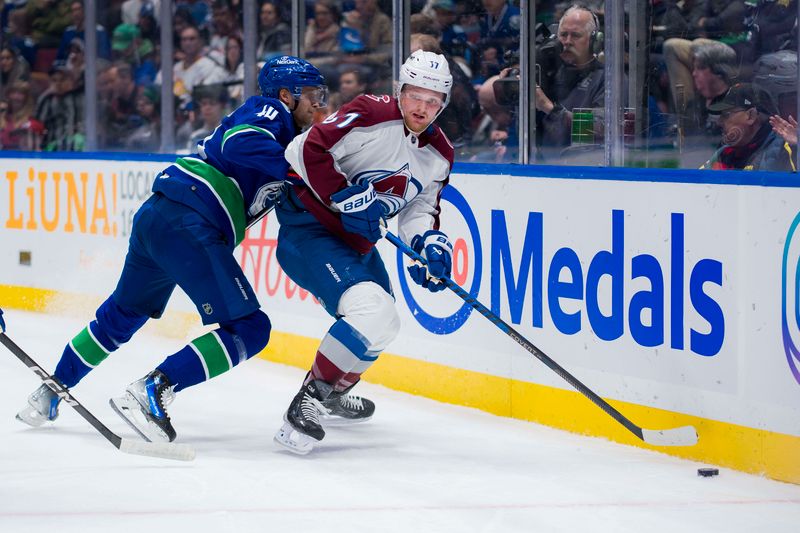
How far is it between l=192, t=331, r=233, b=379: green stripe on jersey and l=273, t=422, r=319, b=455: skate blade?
0.79ft

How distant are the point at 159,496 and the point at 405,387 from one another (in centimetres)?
176

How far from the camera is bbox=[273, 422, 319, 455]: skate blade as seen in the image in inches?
145

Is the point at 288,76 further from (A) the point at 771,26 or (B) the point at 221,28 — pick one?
(B) the point at 221,28

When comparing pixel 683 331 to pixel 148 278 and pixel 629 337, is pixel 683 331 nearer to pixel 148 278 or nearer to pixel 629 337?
pixel 629 337

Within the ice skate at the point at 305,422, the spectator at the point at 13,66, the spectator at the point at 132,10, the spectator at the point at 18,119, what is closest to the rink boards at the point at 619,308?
the ice skate at the point at 305,422

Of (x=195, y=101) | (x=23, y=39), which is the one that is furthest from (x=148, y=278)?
(x=23, y=39)

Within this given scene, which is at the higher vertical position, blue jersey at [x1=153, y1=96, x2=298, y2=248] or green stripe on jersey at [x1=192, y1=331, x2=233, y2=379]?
blue jersey at [x1=153, y1=96, x2=298, y2=248]

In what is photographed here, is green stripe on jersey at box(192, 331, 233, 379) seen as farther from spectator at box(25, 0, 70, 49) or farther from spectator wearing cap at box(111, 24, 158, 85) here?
spectator at box(25, 0, 70, 49)

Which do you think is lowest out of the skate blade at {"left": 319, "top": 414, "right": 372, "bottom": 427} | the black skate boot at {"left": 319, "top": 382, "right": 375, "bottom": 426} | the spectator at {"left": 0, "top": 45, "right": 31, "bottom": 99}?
the skate blade at {"left": 319, "top": 414, "right": 372, "bottom": 427}

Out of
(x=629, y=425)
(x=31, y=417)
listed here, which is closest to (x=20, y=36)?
(x=31, y=417)

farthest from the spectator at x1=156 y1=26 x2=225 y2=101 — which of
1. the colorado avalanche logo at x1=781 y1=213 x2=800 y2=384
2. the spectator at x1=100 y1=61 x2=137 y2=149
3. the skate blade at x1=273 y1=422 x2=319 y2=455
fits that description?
the colorado avalanche logo at x1=781 y1=213 x2=800 y2=384

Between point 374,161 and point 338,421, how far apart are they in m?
0.91

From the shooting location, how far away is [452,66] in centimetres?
494

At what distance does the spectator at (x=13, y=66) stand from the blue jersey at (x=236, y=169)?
3866 millimetres
